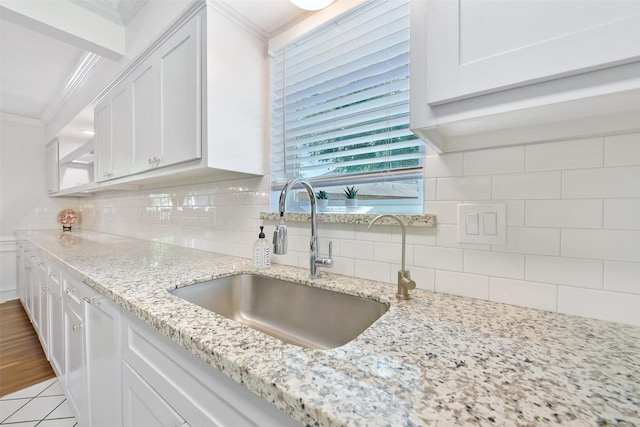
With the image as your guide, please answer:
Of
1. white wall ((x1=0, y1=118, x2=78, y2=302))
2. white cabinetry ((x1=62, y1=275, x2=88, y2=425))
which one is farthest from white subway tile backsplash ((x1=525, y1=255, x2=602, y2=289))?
white wall ((x1=0, y1=118, x2=78, y2=302))

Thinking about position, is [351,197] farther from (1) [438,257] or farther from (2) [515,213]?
(2) [515,213]

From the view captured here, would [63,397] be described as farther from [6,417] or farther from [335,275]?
[335,275]

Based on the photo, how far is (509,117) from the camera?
0.60 meters

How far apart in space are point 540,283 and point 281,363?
0.73 meters

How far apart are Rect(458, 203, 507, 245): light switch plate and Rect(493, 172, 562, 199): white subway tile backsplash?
0.04m

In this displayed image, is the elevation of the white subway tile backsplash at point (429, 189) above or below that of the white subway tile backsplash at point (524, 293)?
above

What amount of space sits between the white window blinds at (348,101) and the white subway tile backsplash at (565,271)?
439mm

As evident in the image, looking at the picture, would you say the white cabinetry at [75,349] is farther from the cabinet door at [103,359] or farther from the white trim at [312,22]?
the white trim at [312,22]

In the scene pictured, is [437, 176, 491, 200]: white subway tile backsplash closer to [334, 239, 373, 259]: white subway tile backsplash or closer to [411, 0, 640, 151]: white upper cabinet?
[411, 0, 640, 151]: white upper cabinet

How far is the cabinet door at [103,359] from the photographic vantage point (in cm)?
90

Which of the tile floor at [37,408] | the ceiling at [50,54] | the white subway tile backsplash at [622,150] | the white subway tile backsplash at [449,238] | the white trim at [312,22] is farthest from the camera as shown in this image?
the tile floor at [37,408]

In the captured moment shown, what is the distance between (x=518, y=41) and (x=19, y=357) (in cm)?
343

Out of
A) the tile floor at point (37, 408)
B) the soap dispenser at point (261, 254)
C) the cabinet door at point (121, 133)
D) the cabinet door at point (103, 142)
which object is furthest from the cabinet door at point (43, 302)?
the soap dispenser at point (261, 254)

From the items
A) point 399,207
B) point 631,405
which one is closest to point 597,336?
point 631,405
